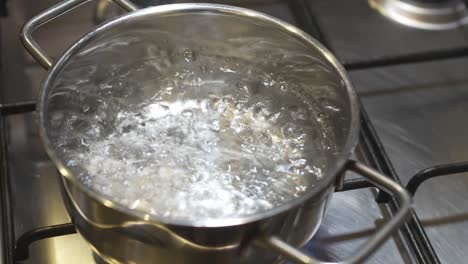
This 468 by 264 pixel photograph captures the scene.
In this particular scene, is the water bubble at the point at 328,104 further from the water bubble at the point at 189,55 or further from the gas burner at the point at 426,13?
the gas burner at the point at 426,13

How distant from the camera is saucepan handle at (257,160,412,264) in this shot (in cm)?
40

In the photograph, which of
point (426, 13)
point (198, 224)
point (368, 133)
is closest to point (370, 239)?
point (198, 224)

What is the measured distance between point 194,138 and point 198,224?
17 centimetres

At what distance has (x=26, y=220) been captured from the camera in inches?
21.5

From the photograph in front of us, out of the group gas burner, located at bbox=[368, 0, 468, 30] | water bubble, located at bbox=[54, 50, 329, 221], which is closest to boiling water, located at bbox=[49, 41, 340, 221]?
water bubble, located at bbox=[54, 50, 329, 221]

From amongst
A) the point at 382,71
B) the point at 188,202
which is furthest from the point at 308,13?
the point at 188,202

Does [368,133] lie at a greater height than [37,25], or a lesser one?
lesser

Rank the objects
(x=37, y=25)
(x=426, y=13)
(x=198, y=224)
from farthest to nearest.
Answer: (x=426, y=13)
(x=37, y=25)
(x=198, y=224)

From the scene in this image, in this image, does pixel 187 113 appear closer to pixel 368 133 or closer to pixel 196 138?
pixel 196 138

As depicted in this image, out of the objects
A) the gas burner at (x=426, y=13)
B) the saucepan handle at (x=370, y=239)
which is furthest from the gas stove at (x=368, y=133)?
the saucepan handle at (x=370, y=239)

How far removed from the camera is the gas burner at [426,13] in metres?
0.77

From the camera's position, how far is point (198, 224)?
394 millimetres

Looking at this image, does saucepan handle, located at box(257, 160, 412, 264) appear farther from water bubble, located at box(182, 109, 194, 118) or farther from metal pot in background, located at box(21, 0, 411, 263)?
water bubble, located at box(182, 109, 194, 118)

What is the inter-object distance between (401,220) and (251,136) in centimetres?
18
